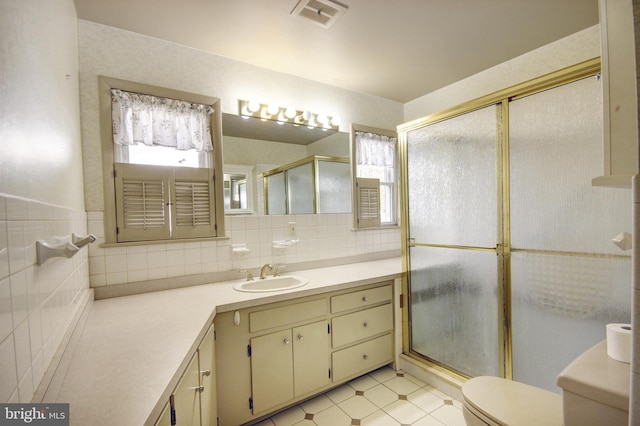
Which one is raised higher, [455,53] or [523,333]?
[455,53]

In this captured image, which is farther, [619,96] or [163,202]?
[163,202]

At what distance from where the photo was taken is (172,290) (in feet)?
5.99

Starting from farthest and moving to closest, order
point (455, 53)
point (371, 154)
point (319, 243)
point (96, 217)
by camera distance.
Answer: point (371, 154)
point (319, 243)
point (455, 53)
point (96, 217)

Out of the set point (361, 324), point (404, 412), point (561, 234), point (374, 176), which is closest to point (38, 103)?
point (361, 324)

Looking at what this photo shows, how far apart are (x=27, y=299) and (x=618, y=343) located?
5.92 ft

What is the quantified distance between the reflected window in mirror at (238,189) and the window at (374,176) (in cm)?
104

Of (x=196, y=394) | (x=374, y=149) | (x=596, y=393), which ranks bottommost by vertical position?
(x=196, y=394)

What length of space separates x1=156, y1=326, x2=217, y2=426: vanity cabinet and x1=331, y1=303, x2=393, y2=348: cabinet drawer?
829 millimetres

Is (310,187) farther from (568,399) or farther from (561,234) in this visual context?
(568,399)

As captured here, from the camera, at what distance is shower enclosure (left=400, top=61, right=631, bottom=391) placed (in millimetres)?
1294

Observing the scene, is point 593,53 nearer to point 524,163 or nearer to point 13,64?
point 524,163

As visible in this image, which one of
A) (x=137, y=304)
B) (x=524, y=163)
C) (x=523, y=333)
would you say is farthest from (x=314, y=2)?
(x=523, y=333)

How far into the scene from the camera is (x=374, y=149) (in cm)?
283

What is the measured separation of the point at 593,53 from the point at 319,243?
93.2 inches
